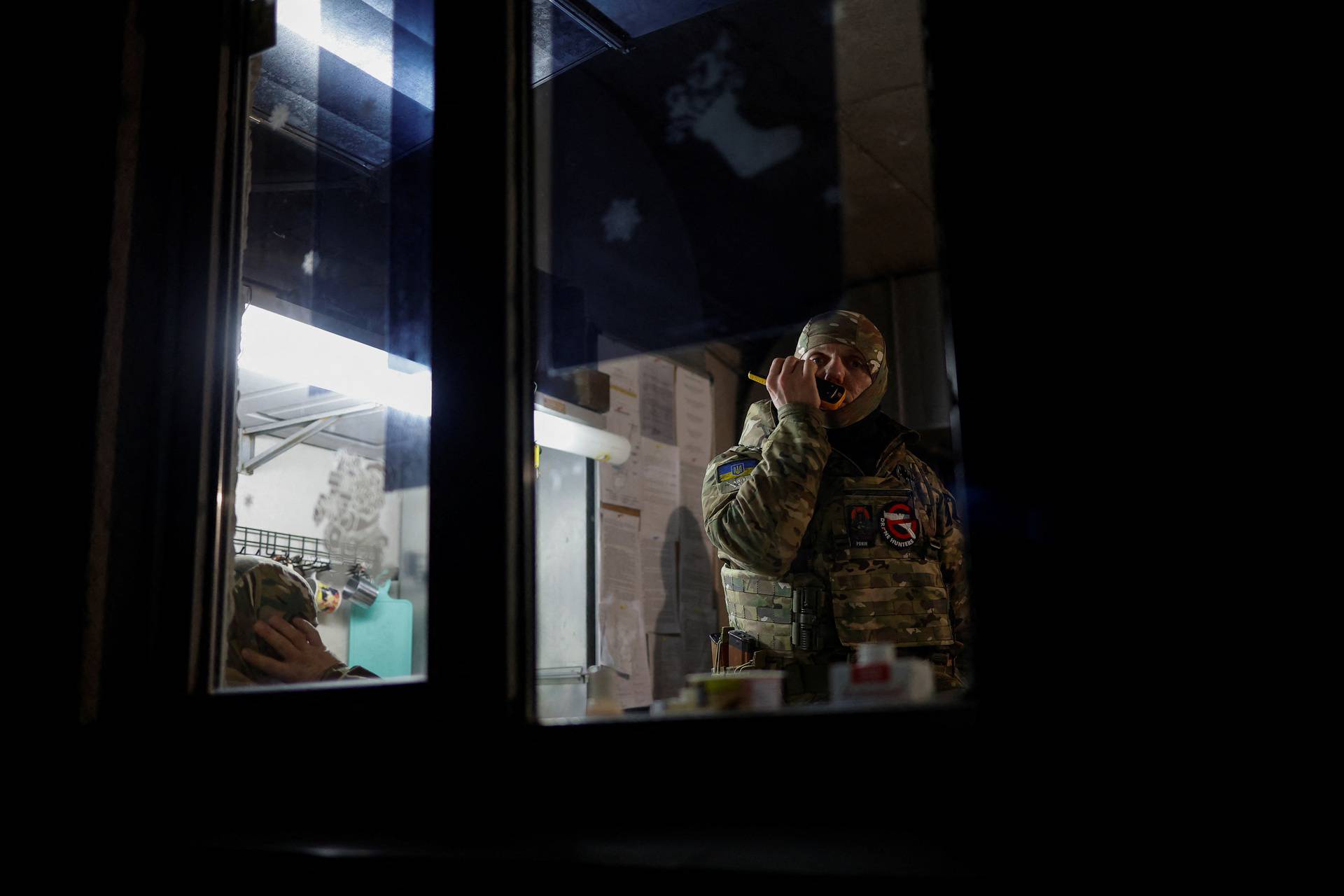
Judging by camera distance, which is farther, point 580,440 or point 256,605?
point 580,440

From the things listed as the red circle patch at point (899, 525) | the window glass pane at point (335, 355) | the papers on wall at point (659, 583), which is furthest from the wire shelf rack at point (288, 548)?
the papers on wall at point (659, 583)

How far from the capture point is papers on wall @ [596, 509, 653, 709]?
3.23m

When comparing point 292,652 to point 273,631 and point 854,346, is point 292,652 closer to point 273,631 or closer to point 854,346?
point 273,631

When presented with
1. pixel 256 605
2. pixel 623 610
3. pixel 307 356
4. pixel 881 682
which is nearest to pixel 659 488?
pixel 623 610

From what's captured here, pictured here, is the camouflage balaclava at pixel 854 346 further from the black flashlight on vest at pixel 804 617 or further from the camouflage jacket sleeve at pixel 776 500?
the black flashlight on vest at pixel 804 617

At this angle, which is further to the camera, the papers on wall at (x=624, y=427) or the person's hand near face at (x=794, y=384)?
the papers on wall at (x=624, y=427)

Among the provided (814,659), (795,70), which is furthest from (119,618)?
(795,70)

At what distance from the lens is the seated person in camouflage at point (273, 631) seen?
1.37m

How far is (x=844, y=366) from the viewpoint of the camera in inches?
93.6

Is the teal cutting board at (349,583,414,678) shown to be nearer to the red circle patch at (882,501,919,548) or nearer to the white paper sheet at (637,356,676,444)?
the red circle patch at (882,501,919,548)

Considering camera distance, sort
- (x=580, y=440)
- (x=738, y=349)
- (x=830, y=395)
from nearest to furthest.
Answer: (x=830, y=395) → (x=580, y=440) → (x=738, y=349)

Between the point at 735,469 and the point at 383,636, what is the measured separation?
2.78ft

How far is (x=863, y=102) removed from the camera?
324 cm

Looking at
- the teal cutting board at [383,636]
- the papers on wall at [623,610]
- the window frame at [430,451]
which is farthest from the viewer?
the papers on wall at [623,610]
